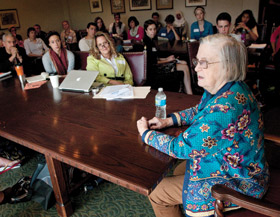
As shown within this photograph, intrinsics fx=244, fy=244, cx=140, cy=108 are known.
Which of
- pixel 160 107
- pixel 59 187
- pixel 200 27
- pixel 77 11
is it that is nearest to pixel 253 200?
pixel 160 107

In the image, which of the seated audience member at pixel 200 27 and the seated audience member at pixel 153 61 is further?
the seated audience member at pixel 200 27

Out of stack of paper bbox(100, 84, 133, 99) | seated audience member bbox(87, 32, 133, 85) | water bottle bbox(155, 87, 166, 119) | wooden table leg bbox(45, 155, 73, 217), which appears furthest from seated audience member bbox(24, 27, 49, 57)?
water bottle bbox(155, 87, 166, 119)

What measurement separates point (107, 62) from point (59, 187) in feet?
4.59

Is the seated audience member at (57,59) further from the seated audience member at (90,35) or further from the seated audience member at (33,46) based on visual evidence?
the seated audience member at (33,46)

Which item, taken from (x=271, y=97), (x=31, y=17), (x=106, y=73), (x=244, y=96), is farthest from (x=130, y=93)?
(x=31, y=17)

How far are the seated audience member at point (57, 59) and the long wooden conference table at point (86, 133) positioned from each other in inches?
34.6

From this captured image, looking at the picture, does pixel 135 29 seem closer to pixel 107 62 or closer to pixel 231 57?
pixel 107 62

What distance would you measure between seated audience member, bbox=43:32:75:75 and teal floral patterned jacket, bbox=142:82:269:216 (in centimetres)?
216

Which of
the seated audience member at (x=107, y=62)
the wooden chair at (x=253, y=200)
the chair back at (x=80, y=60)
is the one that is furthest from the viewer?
the chair back at (x=80, y=60)

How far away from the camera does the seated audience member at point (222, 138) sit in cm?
96

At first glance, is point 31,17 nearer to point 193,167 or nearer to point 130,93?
point 130,93

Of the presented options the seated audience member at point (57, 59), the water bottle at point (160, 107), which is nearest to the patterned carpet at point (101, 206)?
the water bottle at point (160, 107)

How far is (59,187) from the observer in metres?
1.58

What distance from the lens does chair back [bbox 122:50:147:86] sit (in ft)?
8.40
